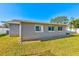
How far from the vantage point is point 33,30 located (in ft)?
33.2

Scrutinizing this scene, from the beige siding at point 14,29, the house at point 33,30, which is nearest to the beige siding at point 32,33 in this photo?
the house at point 33,30

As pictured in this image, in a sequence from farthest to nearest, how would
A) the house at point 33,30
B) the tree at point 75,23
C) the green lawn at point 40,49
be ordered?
1. the house at point 33,30
2. the tree at point 75,23
3. the green lawn at point 40,49

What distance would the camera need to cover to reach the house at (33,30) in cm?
952

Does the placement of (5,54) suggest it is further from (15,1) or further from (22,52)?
(15,1)

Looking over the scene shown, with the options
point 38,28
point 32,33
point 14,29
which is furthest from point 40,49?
point 14,29

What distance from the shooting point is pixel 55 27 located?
37.5 feet

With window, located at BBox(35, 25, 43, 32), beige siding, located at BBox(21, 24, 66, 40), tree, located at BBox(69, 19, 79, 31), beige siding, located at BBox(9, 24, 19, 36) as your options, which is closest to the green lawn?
tree, located at BBox(69, 19, 79, 31)

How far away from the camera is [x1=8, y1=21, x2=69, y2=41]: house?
31.2ft

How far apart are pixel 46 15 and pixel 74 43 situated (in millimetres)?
1761

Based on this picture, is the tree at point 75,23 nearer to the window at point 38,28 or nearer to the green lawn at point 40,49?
the green lawn at point 40,49

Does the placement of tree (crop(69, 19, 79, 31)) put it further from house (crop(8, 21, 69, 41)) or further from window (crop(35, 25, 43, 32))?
window (crop(35, 25, 43, 32))

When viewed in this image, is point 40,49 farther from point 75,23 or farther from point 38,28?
point 38,28

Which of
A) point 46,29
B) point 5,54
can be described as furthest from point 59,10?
point 46,29

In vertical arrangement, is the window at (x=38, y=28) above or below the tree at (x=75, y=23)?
below
